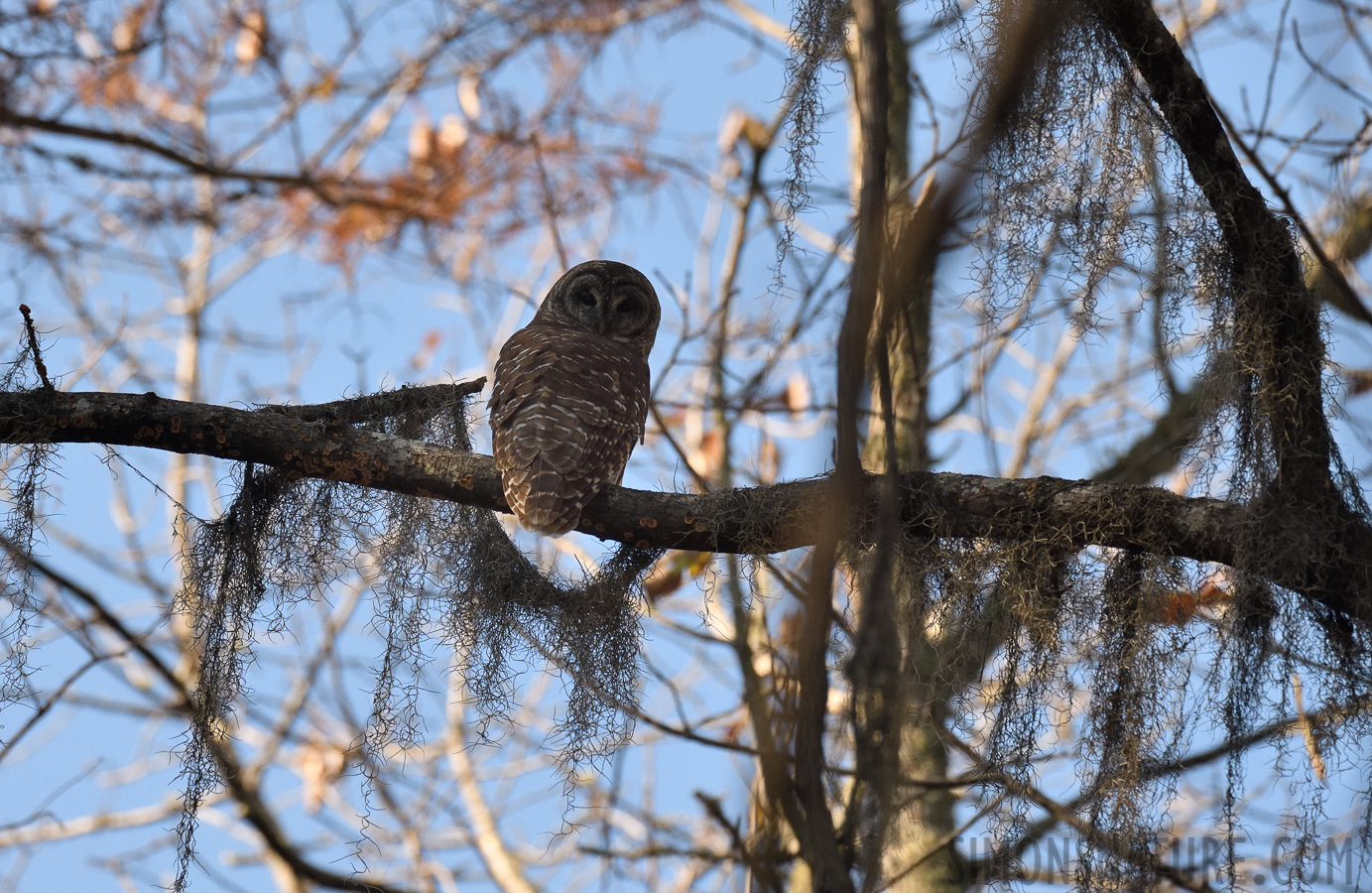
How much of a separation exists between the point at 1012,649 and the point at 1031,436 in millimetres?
5983

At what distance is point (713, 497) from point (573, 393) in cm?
131

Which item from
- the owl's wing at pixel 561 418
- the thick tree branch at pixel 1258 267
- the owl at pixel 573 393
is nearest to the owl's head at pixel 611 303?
the owl at pixel 573 393

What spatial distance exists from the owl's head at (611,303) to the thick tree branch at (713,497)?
2341 mm

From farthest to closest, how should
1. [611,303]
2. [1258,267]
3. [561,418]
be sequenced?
[611,303]
[561,418]
[1258,267]

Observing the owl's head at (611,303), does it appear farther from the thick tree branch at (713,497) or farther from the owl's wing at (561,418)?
the thick tree branch at (713,497)

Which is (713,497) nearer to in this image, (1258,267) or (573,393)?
(573,393)

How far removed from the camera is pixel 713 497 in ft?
10.4

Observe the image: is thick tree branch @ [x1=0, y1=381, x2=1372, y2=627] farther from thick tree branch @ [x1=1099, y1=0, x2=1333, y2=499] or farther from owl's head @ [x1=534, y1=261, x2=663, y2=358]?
owl's head @ [x1=534, y1=261, x2=663, y2=358]

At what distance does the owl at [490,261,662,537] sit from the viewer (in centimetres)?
347

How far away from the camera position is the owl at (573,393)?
347 centimetres

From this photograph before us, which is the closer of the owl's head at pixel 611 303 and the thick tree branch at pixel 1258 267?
the thick tree branch at pixel 1258 267

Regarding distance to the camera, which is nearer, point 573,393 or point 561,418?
point 561,418

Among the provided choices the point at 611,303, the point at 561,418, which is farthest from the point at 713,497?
the point at 611,303

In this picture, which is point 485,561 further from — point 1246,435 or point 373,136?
point 373,136
